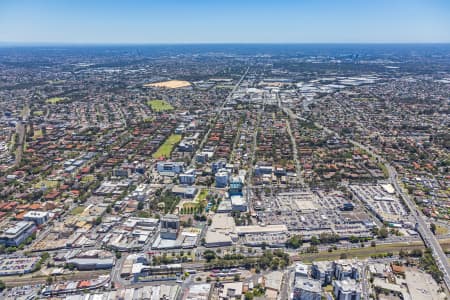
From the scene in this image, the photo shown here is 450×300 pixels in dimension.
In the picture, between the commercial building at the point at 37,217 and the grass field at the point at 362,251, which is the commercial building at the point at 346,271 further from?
the commercial building at the point at 37,217

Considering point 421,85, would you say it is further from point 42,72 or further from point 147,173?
point 42,72

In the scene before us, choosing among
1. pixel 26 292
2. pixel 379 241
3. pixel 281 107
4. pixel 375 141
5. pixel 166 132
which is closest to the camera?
pixel 26 292

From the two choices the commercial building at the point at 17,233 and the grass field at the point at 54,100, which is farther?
the grass field at the point at 54,100

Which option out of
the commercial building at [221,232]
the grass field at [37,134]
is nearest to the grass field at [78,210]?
the commercial building at [221,232]

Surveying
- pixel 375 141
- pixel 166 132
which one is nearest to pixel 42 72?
pixel 166 132

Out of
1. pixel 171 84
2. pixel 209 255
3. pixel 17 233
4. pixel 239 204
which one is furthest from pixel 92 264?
pixel 171 84

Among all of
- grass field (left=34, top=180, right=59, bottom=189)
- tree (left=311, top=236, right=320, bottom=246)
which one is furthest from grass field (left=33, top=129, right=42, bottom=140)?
tree (left=311, top=236, right=320, bottom=246)

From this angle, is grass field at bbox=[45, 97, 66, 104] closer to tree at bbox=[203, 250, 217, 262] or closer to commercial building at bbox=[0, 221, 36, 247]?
commercial building at bbox=[0, 221, 36, 247]
